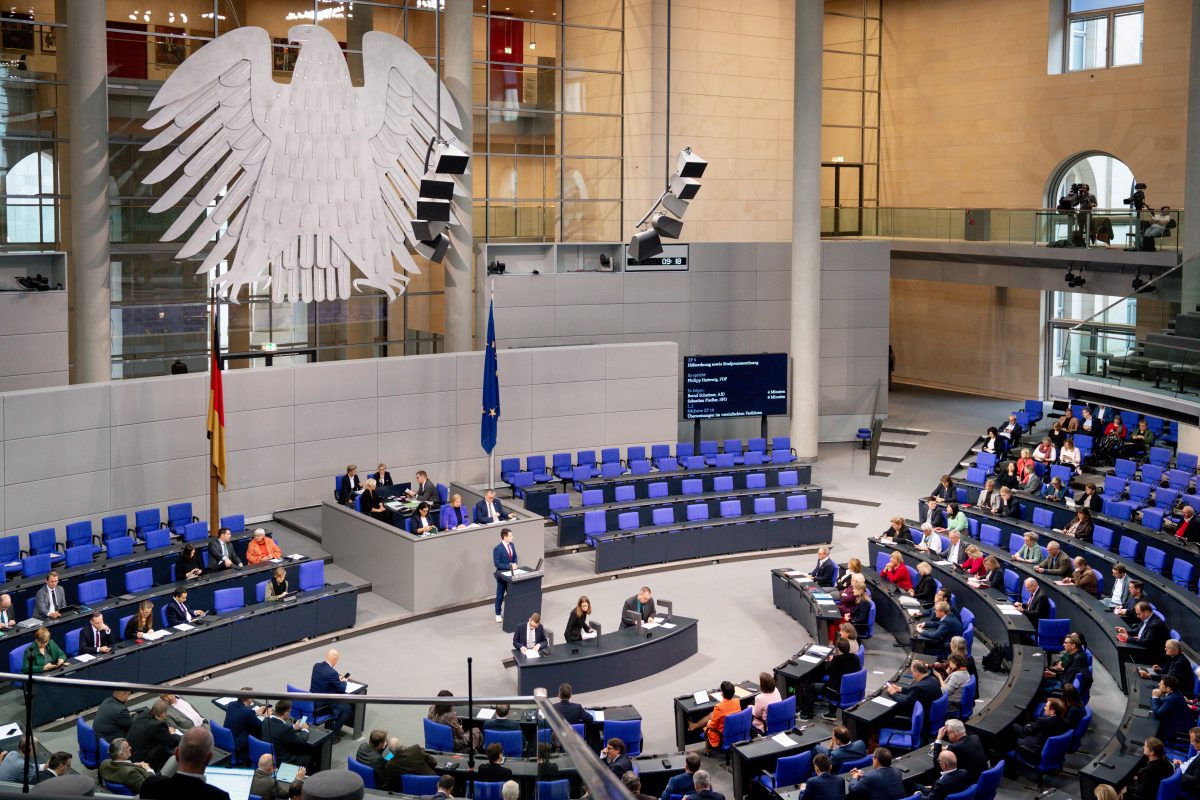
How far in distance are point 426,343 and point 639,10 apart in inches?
308

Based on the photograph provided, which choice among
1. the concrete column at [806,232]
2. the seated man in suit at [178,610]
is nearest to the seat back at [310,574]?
the seated man in suit at [178,610]

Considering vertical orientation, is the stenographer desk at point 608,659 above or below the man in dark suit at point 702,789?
below

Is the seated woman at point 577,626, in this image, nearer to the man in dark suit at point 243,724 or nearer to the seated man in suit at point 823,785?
the seated man in suit at point 823,785

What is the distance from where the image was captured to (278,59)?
774 inches

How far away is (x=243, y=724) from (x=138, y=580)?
29.3ft

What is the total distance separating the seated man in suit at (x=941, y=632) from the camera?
1338 cm

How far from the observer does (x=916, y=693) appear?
11539mm

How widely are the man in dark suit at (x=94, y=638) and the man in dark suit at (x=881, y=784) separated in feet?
25.4

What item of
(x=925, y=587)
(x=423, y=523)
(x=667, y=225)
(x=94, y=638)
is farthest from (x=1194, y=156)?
(x=94, y=638)

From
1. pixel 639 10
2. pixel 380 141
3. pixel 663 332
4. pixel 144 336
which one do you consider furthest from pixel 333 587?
pixel 639 10

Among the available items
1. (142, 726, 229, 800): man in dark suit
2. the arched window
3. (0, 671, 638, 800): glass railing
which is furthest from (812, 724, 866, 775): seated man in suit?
the arched window

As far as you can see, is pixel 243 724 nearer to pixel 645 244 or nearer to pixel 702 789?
pixel 702 789

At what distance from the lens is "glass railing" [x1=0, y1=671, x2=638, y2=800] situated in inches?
189

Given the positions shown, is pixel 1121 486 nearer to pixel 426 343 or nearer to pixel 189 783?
pixel 426 343
